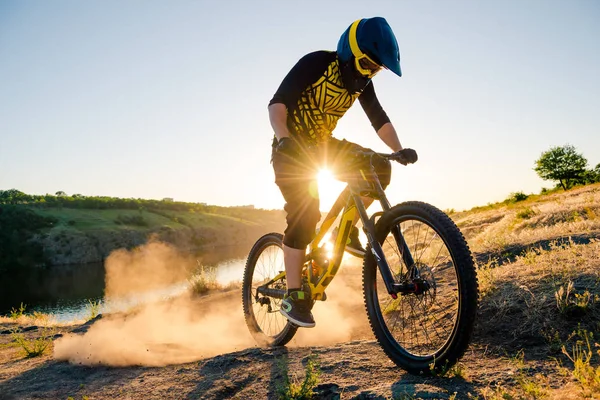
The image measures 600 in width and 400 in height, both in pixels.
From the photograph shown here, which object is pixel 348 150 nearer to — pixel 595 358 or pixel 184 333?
pixel 595 358

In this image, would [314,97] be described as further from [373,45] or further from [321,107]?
[373,45]

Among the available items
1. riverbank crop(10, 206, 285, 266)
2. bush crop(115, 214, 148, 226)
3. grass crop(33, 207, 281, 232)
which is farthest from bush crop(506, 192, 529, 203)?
bush crop(115, 214, 148, 226)

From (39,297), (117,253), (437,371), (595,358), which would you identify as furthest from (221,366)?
(117,253)

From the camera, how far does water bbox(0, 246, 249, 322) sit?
31922 millimetres

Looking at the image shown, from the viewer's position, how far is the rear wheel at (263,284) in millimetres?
5156

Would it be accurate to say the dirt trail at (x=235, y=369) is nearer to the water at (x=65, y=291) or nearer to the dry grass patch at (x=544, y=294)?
the dry grass patch at (x=544, y=294)

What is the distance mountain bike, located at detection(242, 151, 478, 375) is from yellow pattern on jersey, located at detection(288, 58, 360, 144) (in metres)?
0.69

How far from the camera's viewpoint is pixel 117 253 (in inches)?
3187

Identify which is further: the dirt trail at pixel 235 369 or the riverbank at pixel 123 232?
the riverbank at pixel 123 232

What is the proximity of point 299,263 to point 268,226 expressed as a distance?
13047 cm

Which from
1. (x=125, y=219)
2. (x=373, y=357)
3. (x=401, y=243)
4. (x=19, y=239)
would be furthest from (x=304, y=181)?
(x=125, y=219)

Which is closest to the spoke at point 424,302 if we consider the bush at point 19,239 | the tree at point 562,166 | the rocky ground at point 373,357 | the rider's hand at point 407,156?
the rocky ground at point 373,357

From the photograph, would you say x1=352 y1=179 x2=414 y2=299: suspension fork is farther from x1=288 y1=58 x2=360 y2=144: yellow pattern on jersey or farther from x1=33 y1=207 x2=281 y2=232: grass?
x1=33 y1=207 x2=281 y2=232: grass

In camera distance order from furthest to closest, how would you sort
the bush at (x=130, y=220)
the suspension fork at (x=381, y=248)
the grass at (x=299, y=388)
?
the bush at (x=130, y=220) < the suspension fork at (x=381, y=248) < the grass at (x=299, y=388)
